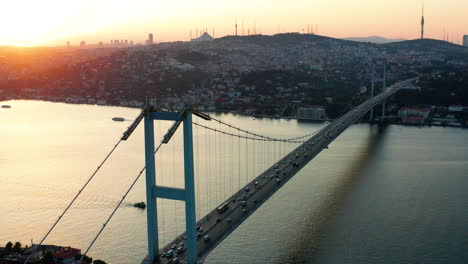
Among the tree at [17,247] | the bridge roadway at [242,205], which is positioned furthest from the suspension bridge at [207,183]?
the tree at [17,247]

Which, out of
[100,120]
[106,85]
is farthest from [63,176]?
[106,85]

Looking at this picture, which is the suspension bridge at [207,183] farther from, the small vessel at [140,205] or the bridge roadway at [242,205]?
the small vessel at [140,205]

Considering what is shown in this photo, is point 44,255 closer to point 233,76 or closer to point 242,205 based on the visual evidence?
point 242,205

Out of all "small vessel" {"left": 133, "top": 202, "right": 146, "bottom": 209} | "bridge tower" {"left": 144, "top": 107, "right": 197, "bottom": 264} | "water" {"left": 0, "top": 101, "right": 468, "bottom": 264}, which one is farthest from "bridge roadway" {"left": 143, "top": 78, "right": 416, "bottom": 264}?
"small vessel" {"left": 133, "top": 202, "right": 146, "bottom": 209}

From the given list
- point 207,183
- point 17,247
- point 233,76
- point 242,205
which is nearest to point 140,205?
point 207,183

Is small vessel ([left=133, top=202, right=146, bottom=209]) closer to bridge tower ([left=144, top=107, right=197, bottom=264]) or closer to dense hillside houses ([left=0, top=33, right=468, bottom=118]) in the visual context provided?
bridge tower ([left=144, top=107, right=197, bottom=264])

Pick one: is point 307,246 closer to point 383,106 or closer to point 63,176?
point 63,176
